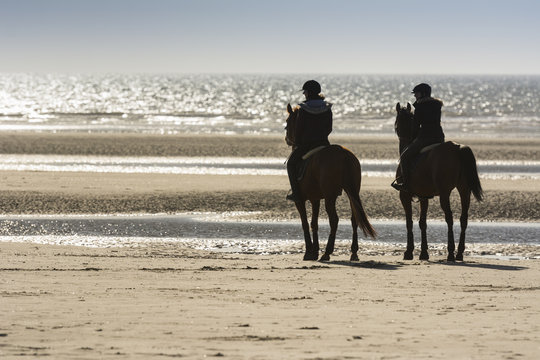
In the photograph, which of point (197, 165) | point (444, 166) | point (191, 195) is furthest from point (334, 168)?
point (197, 165)

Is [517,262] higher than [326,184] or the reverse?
the reverse

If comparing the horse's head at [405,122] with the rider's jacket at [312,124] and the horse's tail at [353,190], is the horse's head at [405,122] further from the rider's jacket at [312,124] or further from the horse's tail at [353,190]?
the horse's tail at [353,190]

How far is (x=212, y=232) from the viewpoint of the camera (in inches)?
682

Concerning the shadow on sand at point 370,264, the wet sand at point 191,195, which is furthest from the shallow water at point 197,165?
the shadow on sand at point 370,264

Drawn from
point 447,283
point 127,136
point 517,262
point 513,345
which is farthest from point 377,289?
point 127,136

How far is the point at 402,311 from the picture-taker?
28.9 ft

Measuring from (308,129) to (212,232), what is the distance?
4.56 meters

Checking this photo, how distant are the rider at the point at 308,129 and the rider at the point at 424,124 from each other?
1.42 meters

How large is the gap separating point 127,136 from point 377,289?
3910 centimetres

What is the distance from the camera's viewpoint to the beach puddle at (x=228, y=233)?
50.7 ft

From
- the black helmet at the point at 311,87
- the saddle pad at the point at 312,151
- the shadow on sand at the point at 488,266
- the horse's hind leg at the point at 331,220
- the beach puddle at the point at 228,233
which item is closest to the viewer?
the shadow on sand at the point at 488,266

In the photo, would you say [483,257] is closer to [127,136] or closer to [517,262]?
[517,262]

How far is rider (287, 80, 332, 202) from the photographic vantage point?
44.1ft

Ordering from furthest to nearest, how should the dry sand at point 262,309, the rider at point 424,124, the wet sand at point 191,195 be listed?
1. the wet sand at point 191,195
2. the rider at point 424,124
3. the dry sand at point 262,309
